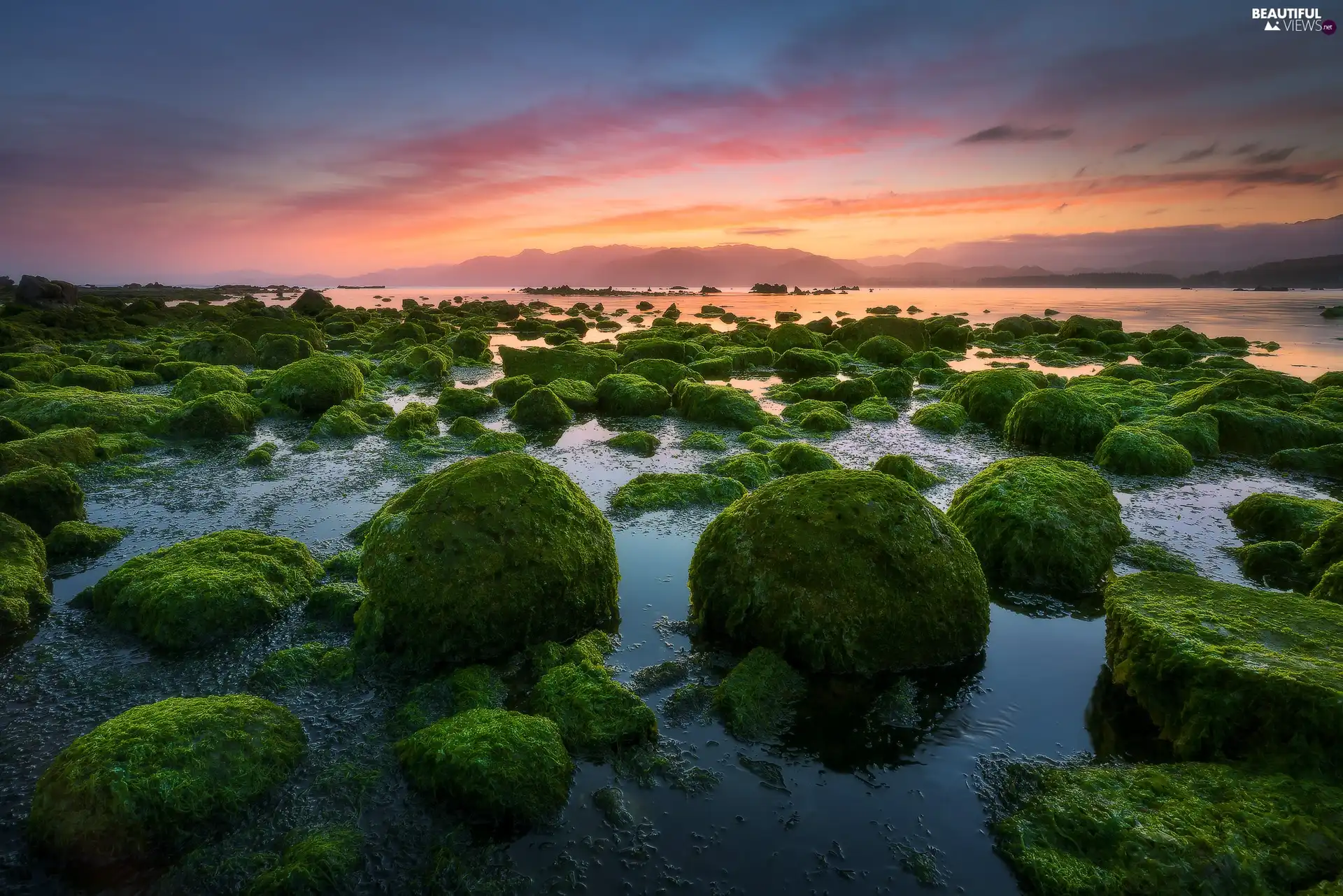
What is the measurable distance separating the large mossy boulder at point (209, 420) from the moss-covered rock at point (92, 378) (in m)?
7.50

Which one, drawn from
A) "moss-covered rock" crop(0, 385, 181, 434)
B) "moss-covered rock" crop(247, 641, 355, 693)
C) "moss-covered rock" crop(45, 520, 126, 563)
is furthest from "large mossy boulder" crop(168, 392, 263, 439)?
"moss-covered rock" crop(247, 641, 355, 693)

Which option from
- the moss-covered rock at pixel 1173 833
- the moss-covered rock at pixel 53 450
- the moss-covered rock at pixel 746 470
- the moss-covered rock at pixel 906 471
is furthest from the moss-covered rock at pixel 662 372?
the moss-covered rock at pixel 1173 833

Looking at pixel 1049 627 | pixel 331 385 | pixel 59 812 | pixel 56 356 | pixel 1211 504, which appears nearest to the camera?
pixel 59 812

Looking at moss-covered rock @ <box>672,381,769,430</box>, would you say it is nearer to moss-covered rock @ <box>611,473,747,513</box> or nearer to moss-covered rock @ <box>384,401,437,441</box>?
Answer: moss-covered rock @ <box>611,473,747,513</box>

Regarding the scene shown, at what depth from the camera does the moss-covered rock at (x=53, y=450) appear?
12.1 meters

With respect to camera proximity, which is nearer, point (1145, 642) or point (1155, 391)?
point (1145, 642)

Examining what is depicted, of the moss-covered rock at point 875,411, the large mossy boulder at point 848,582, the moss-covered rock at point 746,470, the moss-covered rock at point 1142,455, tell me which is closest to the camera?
the large mossy boulder at point 848,582

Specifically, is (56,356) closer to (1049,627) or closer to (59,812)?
(59,812)

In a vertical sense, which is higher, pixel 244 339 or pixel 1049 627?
pixel 244 339

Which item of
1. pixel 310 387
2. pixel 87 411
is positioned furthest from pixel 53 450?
pixel 310 387

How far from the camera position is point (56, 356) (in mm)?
27656

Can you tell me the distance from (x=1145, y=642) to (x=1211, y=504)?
326 inches

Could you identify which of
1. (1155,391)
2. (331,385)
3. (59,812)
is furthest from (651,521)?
(1155,391)

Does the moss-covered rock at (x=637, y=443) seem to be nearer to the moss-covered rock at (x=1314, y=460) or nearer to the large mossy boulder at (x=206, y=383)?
the large mossy boulder at (x=206, y=383)
